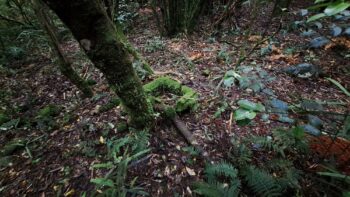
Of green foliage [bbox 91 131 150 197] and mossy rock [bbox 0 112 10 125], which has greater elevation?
green foliage [bbox 91 131 150 197]

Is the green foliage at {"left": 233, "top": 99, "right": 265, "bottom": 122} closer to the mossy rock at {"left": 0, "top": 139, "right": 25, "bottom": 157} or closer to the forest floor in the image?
the forest floor

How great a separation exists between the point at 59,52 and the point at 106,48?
1384 mm

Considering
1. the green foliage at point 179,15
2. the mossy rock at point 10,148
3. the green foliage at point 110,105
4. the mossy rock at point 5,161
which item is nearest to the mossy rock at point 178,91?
the green foliage at point 110,105

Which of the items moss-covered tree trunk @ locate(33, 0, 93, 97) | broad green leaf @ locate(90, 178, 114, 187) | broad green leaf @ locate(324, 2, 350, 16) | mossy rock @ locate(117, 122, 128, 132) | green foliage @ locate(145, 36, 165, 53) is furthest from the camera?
green foliage @ locate(145, 36, 165, 53)

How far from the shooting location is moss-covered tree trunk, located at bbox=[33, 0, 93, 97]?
8.31 ft

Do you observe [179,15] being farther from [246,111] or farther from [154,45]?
[246,111]

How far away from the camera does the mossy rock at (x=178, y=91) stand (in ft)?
7.71

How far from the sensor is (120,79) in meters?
1.83

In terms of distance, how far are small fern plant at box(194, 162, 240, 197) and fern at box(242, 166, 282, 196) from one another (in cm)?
9

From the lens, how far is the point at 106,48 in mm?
1613

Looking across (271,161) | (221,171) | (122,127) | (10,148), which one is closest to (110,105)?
(122,127)

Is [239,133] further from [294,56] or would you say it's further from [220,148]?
[294,56]

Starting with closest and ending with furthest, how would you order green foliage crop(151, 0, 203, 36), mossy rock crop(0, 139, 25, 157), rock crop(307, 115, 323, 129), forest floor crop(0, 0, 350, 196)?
rock crop(307, 115, 323, 129) < forest floor crop(0, 0, 350, 196) < mossy rock crop(0, 139, 25, 157) < green foliage crop(151, 0, 203, 36)

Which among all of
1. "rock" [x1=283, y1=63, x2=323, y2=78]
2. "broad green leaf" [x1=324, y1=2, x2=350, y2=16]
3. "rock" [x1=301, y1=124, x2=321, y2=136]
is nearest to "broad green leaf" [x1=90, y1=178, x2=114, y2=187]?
"rock" [x1=301, y1=124, x2=321, y2=136]
